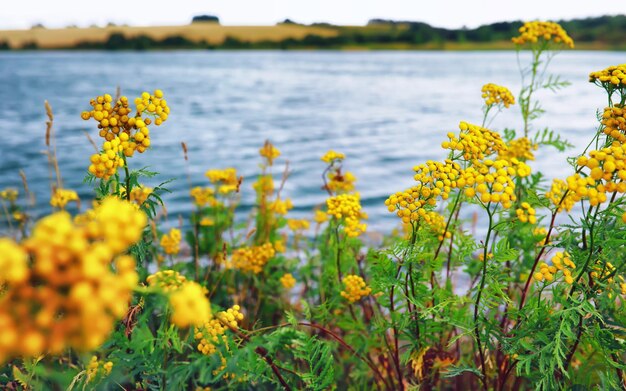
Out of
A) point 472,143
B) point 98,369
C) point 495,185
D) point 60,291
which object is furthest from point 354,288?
point 60,291

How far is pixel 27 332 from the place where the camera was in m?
0.73

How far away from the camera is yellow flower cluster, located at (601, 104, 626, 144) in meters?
1.96

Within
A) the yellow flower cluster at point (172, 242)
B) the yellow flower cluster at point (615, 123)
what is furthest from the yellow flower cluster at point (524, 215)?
the yellow flower cluster at point (172, 242)

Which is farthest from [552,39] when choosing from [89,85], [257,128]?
[89,85]

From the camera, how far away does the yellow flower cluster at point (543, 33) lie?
3377 millimetres

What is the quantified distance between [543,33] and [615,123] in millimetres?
1694

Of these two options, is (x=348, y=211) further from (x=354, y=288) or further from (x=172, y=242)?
(x=172, y=242)

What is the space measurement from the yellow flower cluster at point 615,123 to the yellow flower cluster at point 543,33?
5.05 feet

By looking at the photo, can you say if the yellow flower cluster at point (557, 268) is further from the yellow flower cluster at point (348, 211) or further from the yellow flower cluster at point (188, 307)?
the yellow flower cluster at point (188, 307)

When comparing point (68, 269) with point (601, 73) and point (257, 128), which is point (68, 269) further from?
point (257, 128)

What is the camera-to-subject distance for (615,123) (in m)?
1.98

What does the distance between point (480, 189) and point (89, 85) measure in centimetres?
2991

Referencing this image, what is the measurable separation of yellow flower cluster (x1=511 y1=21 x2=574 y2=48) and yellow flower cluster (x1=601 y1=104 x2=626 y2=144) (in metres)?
1.54

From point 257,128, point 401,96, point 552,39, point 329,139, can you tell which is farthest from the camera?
point 401,96
